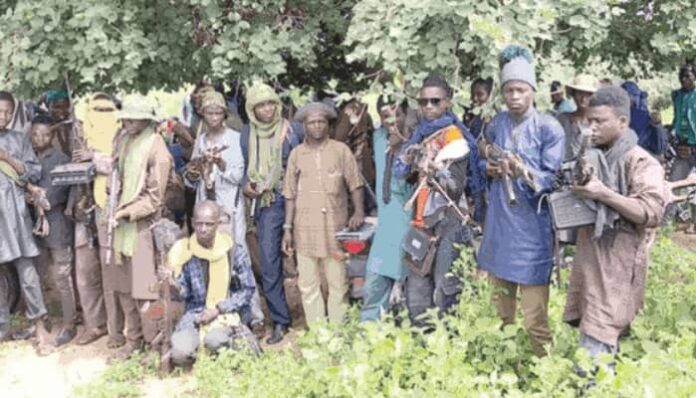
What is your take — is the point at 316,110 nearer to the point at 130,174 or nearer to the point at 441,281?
the point at 130,174

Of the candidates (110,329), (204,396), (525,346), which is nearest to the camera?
(525,346)

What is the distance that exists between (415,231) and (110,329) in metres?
2.61

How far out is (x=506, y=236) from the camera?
420cm

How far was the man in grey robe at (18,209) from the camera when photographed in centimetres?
580

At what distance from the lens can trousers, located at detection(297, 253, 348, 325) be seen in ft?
18.5

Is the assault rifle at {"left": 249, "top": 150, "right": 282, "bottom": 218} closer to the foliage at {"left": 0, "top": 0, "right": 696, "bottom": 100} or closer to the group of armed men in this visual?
the group of armed men

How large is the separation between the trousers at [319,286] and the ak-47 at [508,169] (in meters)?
1.77

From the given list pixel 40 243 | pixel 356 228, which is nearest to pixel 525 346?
pixel 356 228

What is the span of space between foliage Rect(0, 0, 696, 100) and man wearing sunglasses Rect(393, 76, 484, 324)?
0.21 meters

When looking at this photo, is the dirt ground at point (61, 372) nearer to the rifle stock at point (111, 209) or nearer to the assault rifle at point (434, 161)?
Result: the rifle stock at point (111, 209)

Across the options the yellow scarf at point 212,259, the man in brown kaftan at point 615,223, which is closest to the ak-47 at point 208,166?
the yellow scarf at point 212,259

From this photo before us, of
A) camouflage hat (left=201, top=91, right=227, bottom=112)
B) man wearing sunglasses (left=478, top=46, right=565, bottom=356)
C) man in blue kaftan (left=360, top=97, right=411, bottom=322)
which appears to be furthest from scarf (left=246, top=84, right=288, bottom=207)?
man wearing sunglasses (left=478, top=46, right=565, bottom=356)

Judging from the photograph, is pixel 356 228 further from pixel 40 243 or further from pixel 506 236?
pixel 40 243

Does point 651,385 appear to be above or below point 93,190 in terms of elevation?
below
